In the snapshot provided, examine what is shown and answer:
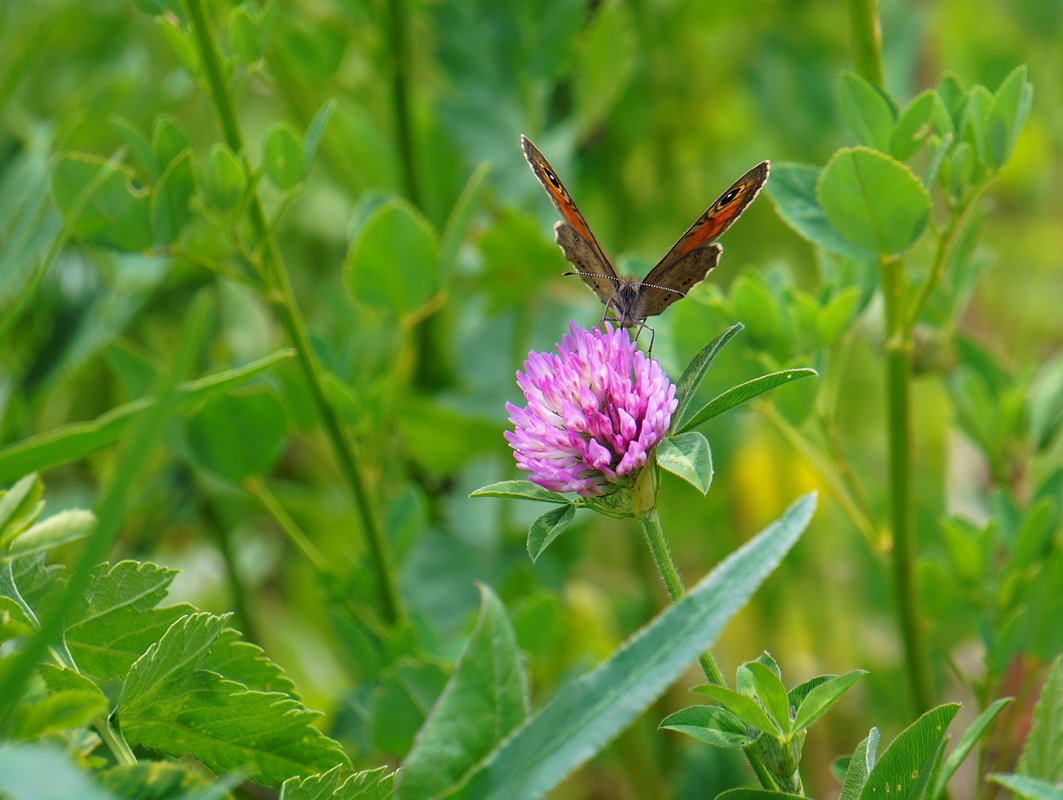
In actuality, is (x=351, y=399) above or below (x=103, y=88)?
below

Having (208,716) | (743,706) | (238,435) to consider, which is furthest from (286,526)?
(743,706)

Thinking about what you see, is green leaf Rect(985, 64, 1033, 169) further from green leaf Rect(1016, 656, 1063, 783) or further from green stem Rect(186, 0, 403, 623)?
green stem Rect(186, 0, 403, 623)

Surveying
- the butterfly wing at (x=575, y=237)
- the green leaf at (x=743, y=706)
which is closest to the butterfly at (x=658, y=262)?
the butterfly wing at (x=575, y=237)

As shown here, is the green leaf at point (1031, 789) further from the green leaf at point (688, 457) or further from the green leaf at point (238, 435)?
the green leaf at point (238, 435)

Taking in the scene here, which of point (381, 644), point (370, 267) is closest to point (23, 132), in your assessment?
point (370, 267)

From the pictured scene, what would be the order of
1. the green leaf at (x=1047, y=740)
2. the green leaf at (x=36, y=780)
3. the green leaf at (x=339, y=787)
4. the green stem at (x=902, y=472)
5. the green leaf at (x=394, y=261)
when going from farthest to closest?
1. the green leaf at (x=394, y=261)
2. the green stem at (x=902, y=472)
3. the green leaf at (x=1047, y=740)
4. the green leaf at (x=339, y=787)
5. the green leaf at (x=36, y=780)

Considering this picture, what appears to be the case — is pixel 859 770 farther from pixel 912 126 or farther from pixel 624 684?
pixel 912 126

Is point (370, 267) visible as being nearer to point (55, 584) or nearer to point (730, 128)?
point (55, 584)
